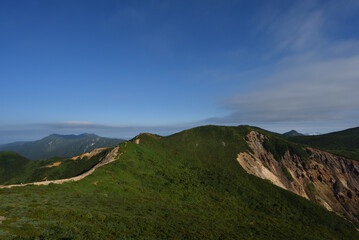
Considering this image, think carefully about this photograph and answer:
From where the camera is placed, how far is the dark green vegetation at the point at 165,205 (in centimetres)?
2544

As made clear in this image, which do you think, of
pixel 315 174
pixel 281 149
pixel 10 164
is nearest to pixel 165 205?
pixel 281 149

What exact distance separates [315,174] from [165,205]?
10413cm

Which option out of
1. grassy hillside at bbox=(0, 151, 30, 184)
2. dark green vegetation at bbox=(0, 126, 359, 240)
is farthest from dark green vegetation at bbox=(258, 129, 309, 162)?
grassy hillside at bbox=(0, 151, 30, 184)

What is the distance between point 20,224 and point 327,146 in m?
211

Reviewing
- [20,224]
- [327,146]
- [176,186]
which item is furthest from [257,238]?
[327,146]

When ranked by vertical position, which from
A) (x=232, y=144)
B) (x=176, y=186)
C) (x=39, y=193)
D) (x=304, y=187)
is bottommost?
(x=304, y=187)

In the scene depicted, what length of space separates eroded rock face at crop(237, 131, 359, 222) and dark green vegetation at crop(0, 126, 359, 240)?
19.3m

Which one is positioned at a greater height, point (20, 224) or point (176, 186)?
point (20, 224)

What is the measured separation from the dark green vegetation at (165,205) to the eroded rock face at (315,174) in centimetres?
1932

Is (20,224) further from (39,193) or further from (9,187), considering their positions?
(9,187)

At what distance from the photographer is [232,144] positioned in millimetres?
109312

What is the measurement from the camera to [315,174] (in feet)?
336

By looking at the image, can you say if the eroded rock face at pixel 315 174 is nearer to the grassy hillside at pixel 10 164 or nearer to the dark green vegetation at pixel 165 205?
the dark green vegetation at pixel 165 205

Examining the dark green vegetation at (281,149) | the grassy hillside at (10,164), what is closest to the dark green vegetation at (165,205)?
the dark green vegetation at (281,149)
